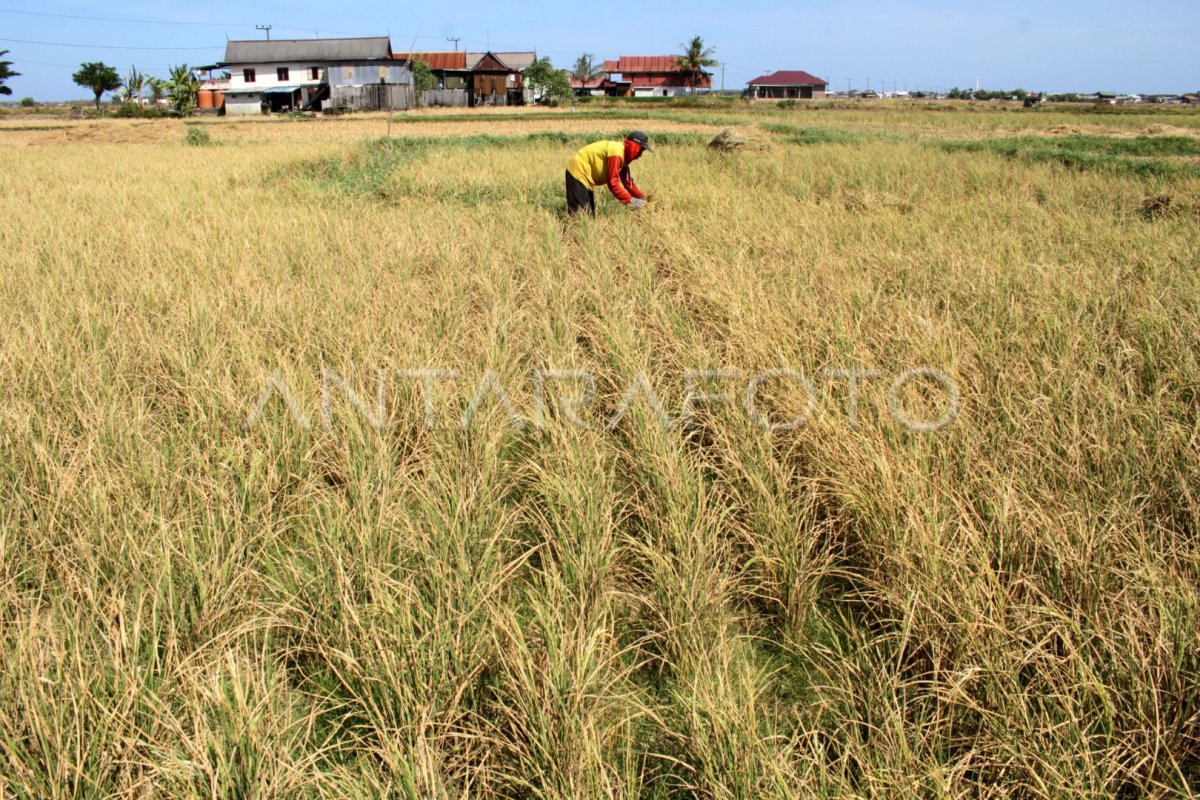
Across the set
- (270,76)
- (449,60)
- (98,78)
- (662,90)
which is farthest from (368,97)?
(662,90)

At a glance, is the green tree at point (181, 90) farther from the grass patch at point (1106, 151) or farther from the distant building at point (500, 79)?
the grass patch at point (1106, 151)

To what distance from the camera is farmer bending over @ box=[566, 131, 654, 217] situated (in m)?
6.60

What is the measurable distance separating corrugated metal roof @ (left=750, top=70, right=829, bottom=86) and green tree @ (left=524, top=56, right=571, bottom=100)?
31982mm

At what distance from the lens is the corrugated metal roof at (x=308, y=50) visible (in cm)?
4509

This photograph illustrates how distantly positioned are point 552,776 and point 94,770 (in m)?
0.85

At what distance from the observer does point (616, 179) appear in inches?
260

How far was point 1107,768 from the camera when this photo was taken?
1374mm

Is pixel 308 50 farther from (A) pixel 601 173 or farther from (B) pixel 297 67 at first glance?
(A) pixel 601 173

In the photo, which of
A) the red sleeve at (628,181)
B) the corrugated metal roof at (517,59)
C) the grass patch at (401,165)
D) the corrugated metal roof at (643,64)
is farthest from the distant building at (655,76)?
the red sleeve at (628,181)

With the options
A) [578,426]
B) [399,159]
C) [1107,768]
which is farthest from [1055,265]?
[399,159]

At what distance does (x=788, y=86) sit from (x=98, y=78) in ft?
192

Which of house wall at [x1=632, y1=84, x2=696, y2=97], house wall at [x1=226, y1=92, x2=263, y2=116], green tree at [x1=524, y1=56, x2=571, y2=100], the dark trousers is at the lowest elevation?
the dark trousers

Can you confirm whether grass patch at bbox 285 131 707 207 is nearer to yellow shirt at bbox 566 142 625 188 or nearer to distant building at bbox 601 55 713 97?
yellow shirt at bbox 566 142 625 188

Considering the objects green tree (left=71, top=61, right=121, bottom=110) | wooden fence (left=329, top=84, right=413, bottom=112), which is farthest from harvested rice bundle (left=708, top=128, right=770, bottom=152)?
green tree (left=71, top=61, right=121, bottom=110)
